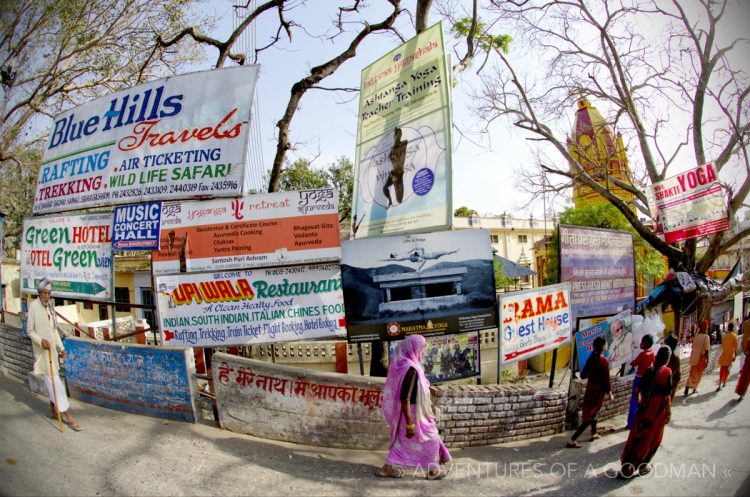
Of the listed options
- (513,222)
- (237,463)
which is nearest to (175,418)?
(237,463)

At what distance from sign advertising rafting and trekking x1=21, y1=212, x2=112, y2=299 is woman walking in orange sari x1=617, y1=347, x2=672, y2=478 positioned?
6990 millimetres

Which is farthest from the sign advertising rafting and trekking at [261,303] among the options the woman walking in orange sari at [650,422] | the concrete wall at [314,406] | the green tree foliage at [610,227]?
the green tree foliage at [610,227]

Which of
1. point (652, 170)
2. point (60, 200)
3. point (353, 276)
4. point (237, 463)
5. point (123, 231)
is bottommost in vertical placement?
point (237, 463)

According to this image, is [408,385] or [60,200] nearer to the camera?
[408,385]

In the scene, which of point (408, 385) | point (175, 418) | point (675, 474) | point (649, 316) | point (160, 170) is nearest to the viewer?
point (408, 385)

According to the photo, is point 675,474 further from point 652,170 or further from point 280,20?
A: point 280,20

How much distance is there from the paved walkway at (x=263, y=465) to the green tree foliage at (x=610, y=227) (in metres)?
21.4

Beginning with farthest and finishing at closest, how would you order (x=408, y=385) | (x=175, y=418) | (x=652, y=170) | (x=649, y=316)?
(x=652, y=170) → (x=649, y=316) → (x=175, y=418) → (x=408, y=385)

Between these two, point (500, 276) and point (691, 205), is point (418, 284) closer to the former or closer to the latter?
point (691, 205)

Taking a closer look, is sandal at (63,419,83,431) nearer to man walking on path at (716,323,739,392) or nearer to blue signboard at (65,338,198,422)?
blue signboard at (65,338,198,422)

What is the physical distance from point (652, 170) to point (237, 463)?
1191 cm

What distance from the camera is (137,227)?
6.11 metres

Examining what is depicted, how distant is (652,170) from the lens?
1151 cm

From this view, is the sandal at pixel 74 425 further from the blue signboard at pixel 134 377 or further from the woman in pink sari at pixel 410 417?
the woman in pink sari at pixel 410 417
